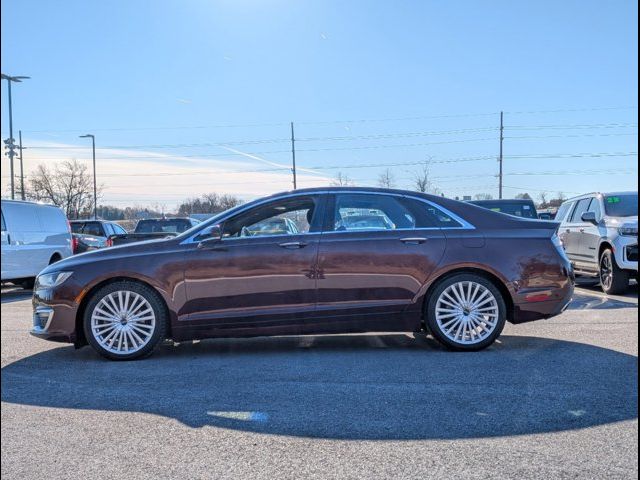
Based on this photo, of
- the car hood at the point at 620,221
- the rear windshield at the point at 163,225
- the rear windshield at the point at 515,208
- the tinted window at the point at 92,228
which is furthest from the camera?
the tinted window at the point at 92,228

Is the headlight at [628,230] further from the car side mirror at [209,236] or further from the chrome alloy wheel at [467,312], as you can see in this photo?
the car side mirror at [209,236]

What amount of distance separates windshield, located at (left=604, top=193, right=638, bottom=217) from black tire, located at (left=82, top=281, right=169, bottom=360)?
26.4 ft

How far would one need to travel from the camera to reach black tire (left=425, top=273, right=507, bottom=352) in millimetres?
5496

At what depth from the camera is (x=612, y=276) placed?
31.1 ft

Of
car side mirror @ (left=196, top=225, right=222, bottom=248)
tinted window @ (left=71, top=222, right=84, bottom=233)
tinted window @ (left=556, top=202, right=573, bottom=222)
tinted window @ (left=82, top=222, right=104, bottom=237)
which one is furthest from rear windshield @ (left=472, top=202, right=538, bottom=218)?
tinted window @ (left=71, top=222, right=84, bottom=233)

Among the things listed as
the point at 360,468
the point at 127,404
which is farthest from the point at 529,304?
the point at 127,404

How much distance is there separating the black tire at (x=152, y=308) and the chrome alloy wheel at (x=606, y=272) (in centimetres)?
752

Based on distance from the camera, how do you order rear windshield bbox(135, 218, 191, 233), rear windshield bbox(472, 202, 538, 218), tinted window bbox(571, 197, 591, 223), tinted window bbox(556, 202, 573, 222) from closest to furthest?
tinted window bbox(571, 197, 591, 223), tinted window bbox(556, 202, 573, 222), rear windshield bbox(472, 202, 538, 218), rear windshield bbox(135, 218, 191, 233)

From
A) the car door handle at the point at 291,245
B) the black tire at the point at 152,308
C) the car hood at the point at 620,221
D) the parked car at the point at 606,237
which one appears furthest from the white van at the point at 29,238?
the car hood at the point at 620,221

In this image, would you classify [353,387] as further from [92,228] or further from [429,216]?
[92,228]

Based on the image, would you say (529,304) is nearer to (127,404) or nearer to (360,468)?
(360,468)

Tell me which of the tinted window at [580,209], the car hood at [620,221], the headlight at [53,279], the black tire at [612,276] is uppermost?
the tinted window at [580,209]

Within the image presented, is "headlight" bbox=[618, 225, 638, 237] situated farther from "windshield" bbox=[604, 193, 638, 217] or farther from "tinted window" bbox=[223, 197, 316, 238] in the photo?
"tinted window" bbox=[223, 197, 316, 238]

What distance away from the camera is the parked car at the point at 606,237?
9336mm
